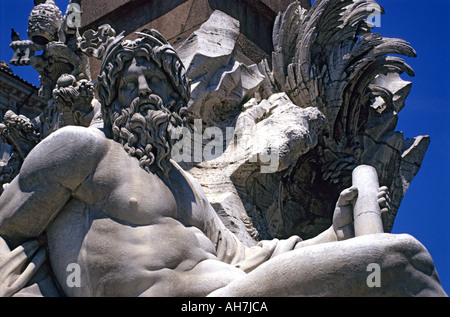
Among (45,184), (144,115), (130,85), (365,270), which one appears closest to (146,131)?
(144,115)

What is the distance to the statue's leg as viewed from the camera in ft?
14.9

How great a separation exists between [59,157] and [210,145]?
2.45m

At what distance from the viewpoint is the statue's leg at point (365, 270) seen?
455cm

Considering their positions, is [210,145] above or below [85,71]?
below

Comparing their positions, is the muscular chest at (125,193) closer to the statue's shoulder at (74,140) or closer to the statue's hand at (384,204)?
the statue's shoulder at (74,140)

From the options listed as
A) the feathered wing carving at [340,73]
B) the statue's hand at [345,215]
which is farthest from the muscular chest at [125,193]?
the feathered wing carving at [340,73]

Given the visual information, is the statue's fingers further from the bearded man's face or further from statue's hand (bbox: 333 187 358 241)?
the bearded man's face

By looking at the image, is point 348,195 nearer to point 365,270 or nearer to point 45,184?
point 365,270

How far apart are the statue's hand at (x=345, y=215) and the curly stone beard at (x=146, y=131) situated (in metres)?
1.19

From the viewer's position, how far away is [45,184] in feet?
18.4

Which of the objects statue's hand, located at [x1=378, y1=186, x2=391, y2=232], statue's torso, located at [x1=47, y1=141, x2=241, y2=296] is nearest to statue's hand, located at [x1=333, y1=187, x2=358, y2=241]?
statue's hand, located at [x1=378, y1=186, x2=391, y2=232]
